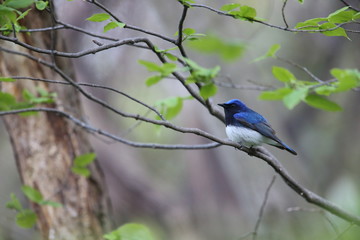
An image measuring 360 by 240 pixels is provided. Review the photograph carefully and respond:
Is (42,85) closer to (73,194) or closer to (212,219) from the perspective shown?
(73,194)

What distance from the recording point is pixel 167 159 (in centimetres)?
1361

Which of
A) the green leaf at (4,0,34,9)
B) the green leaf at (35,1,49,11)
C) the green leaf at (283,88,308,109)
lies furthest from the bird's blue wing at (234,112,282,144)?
the green leaf at (4,0,34,9)

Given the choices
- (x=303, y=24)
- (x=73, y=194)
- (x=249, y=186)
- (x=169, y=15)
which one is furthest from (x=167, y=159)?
(x=303, y=24)

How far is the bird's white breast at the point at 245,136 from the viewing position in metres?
3.62

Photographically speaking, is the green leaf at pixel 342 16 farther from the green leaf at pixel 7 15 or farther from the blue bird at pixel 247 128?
the green leaf at pixel 7 15

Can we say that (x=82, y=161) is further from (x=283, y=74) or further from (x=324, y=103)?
(x=324, y=103)

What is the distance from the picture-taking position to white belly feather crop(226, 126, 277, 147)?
3.62 m

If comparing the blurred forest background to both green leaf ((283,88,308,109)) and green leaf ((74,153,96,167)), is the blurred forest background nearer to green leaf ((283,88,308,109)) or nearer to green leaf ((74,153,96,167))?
green leaf ((74,153,96,167))

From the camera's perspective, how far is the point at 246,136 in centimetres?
364

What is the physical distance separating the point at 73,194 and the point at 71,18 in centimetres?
376

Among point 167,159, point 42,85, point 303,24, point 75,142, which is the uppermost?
point 167,159

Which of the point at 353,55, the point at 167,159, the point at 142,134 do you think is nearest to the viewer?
the point at 353,55

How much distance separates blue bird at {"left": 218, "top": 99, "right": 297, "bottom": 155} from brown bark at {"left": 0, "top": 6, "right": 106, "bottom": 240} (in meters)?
1.38

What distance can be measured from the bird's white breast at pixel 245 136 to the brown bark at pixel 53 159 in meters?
1.39
